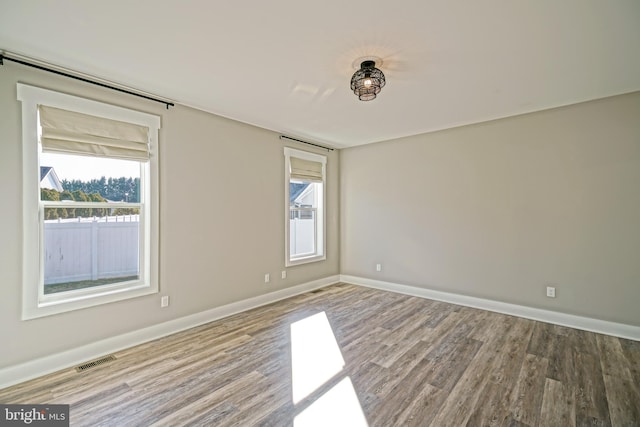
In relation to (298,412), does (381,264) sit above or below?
above

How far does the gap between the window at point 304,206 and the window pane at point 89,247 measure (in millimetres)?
2146

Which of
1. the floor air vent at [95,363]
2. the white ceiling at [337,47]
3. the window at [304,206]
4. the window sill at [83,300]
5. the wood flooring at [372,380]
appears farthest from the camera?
the window at [304,206]

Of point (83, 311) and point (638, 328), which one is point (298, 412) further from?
point (638, 328)

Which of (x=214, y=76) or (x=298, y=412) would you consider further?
(x=214, y=76)

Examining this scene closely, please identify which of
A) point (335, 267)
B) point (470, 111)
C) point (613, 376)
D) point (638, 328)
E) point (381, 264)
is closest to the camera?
point (613, 376)

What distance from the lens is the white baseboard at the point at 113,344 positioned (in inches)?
92.8

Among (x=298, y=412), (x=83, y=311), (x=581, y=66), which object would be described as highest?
(x=581, y=66)

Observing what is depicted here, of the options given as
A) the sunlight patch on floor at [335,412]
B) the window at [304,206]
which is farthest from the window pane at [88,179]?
the sunlight patch on floor at [335,412]

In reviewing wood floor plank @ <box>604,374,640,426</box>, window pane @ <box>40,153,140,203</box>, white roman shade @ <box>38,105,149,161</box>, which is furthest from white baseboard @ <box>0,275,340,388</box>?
wood floor plank @ <box>604,374,640,426</box>

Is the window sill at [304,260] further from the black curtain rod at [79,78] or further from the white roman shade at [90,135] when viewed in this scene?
the black curtain rod at [79,78]

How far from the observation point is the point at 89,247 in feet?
9.30

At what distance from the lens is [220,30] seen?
206 centimetres

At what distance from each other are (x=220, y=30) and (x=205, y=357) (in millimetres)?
2723

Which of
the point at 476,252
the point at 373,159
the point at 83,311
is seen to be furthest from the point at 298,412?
the point at 373,159
